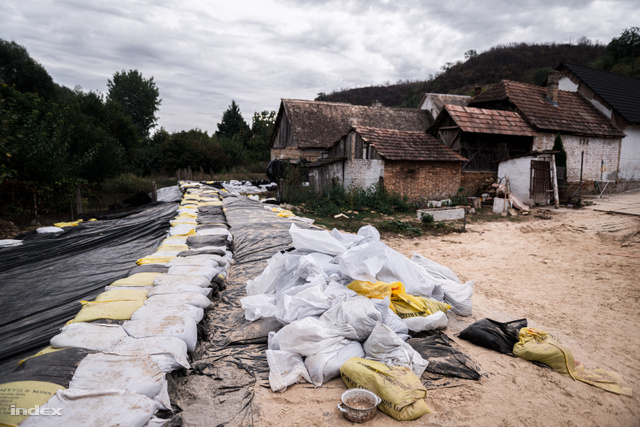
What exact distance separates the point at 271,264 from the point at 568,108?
17304mm

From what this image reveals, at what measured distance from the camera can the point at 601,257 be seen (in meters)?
6.61

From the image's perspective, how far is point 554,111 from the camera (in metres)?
15.1

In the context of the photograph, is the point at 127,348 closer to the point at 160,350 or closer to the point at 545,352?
the point at 160,350

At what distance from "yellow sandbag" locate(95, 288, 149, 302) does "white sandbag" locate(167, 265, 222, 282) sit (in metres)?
0.57

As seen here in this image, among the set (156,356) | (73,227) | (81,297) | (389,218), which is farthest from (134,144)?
(156,356)

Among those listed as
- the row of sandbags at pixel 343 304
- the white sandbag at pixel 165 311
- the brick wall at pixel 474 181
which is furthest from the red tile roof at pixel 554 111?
the white sandbag at pixel 165 311

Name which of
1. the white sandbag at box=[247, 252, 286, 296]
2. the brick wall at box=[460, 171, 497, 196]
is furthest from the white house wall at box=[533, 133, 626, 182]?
the white sandbag at box=[247, 252, 286, 296]

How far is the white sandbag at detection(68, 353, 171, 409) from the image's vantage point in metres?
2.01

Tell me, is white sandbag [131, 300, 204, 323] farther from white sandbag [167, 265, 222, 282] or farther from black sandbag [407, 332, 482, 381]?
black sandbag [407, 332, 482, 381]

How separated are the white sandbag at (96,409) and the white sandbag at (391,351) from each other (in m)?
1.56

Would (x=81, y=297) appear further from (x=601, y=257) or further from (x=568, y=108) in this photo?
(x=568, y=108)

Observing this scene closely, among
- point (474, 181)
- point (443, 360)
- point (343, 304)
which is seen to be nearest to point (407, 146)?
point (474, 181)

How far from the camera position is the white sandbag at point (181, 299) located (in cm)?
314

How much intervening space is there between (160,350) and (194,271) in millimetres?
1628
